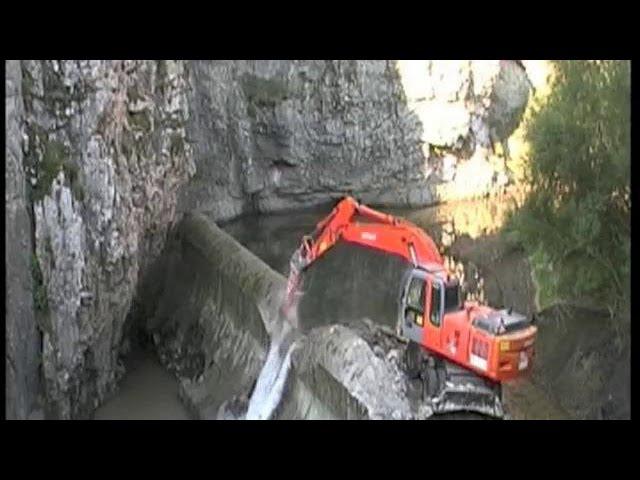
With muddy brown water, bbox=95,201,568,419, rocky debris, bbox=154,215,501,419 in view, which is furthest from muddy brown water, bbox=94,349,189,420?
rocky debris, bbox=154,215,501,419

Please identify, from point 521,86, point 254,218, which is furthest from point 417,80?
point 254,218

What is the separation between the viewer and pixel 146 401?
57.6ft

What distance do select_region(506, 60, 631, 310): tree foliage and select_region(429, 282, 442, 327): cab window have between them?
10.4 feet

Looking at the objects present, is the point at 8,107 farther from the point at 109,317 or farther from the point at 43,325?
the point at 109,317

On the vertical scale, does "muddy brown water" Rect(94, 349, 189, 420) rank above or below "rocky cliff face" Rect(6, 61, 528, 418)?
below

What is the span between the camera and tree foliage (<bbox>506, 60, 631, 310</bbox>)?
14188 mm

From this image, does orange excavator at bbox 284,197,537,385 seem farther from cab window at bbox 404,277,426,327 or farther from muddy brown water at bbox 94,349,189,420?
muddy brown water at bbox 94,349,189,420

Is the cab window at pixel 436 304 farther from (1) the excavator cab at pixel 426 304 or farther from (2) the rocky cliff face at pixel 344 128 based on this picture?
(2) the rocky cliff face at pixel 344 128

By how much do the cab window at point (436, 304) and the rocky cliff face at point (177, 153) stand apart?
19.4 ft

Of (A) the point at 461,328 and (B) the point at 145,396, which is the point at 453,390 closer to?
(A) the point at 461,328

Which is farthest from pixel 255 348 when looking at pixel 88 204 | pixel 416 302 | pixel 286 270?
pixel 286 270

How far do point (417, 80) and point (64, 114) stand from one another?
78.0 ft

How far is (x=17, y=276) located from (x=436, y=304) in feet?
19.7

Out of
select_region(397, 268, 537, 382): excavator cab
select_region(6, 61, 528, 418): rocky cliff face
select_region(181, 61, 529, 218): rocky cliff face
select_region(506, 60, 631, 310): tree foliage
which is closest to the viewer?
select_region(397, 268, 537, 382): excavator cab
